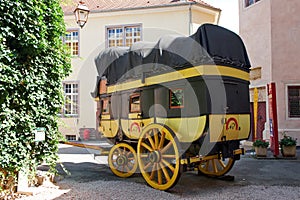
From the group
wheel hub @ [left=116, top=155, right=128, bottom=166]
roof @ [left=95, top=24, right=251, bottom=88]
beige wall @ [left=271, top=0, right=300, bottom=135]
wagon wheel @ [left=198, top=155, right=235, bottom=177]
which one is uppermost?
beige wall @ [left=271, top=0, right=300, bottom=135]

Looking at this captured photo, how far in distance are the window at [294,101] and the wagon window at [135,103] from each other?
7938 mm

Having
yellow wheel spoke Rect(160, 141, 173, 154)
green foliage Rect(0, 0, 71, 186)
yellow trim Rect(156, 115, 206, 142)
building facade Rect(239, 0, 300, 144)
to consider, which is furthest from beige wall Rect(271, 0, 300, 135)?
green foliage Rect(0, 0, 71, 186)

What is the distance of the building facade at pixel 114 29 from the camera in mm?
15133

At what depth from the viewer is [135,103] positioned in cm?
638

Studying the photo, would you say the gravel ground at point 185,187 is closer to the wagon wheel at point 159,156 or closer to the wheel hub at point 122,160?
the wagon wheel at point 159,156

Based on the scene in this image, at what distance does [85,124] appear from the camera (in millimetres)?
15695

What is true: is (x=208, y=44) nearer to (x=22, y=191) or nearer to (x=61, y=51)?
(x=61, y=51)

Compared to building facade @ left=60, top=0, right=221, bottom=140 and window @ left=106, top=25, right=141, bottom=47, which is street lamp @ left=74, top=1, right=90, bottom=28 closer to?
building facade @ left=60, top=0, right=221, bottom=140

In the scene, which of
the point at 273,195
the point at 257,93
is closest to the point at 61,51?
the point at 273,195

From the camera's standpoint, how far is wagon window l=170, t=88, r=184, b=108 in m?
5.30

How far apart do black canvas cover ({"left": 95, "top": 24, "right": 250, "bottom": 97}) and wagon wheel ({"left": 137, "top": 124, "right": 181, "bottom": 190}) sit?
4.06ft

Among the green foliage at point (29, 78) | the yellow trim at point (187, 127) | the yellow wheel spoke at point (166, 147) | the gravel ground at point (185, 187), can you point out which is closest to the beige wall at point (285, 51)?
the gravel ground at point (185, 187)

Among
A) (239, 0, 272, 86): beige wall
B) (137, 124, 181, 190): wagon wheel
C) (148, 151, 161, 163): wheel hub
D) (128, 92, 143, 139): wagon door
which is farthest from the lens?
(239, 0, 272, 86): beige wall

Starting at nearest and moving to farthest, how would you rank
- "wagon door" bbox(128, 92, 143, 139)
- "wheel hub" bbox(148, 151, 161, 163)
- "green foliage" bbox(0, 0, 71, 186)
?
"green foliage" bbox(0, 0, 71, 186) < "wheel hub" bbox(148, 151, 161, 163) < "wagon door" bbox(128, 92, 143, 139)
